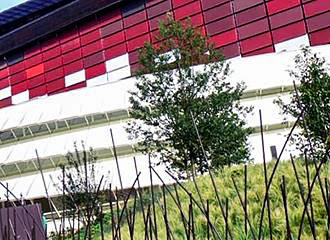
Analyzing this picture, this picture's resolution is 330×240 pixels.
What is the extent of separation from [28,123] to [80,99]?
112 inches

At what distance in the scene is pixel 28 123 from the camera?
27906mm

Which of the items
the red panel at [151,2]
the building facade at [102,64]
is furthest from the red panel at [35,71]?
the red panel at [151,2]

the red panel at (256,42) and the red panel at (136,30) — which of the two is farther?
the red panel at (136,30)

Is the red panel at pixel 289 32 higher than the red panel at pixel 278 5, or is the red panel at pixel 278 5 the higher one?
the red panel at pixel 278 5

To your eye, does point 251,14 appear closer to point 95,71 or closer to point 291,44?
point 291,44

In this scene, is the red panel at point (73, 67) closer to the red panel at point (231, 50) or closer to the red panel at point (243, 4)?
the red panel at point (231, 50)

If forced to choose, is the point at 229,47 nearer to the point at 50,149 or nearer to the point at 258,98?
the point at 258,98

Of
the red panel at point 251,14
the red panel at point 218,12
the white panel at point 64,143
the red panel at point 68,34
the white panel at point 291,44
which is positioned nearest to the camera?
the white panel at point 64,143

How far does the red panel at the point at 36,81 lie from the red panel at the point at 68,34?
2.81 meters

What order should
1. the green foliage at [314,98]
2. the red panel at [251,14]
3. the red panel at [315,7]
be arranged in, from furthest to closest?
the red panel at [251,14] < the red panel at [315,7] < the green foliage at [314,98]

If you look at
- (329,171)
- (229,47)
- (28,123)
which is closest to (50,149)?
(28,123)

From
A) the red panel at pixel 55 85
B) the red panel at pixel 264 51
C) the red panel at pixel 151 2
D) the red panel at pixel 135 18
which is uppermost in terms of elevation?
the red panel at pixel 151 2

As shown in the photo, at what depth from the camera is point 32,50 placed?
39344 mm

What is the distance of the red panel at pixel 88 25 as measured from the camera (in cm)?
3656
